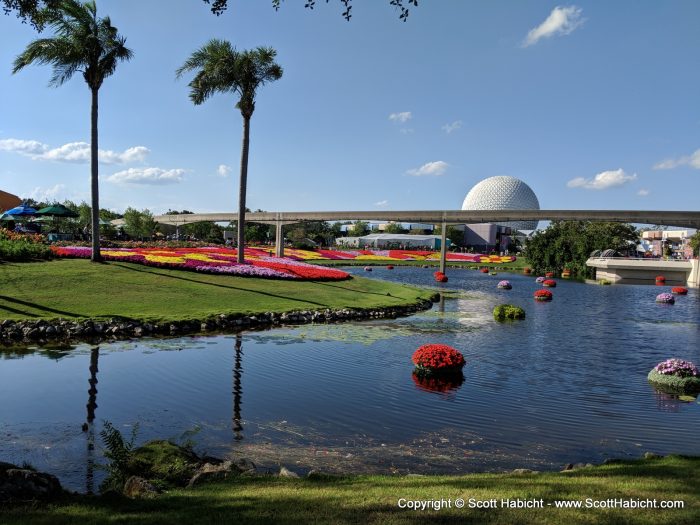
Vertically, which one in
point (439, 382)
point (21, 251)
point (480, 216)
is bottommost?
point (439, 382)

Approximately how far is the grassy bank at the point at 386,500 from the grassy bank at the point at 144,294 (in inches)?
651

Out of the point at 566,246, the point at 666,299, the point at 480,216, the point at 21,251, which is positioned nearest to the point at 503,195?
the point at 566,246

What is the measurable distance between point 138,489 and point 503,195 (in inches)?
7129

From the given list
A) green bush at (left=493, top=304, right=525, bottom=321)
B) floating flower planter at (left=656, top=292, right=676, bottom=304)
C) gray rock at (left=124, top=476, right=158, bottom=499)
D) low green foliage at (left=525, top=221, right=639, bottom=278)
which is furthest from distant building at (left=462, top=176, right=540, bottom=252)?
gray rock at (left=124, top=476, right=158, bottom=499)

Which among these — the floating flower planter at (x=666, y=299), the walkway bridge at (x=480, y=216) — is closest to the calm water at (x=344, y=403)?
the floating flower planter at (x=666, y=299)

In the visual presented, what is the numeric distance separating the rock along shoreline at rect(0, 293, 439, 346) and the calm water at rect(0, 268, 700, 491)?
172cm

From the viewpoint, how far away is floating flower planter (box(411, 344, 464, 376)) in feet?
51.6

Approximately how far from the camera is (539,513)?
580 cm

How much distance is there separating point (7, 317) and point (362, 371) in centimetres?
1392

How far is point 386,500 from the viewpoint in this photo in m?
6.21

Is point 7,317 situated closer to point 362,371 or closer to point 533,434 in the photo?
point 362,371

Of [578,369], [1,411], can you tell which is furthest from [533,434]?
[1,411]

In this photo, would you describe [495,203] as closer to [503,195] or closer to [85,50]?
[503,195]

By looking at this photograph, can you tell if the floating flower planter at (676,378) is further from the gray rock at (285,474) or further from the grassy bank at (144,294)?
the grassy bank at (144,294)
